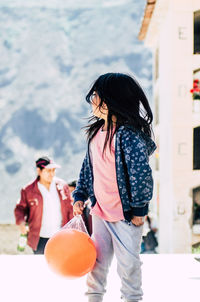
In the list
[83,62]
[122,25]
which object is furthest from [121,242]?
[122,25]

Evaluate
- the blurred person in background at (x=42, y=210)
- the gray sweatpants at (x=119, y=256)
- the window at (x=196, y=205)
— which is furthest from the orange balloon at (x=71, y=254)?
the window at (x=196, y=205)

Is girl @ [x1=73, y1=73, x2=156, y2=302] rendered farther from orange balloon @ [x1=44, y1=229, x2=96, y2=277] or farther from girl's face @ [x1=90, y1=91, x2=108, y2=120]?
orange balloon @ [x1=44, y1=229, x2=96, y2=277]

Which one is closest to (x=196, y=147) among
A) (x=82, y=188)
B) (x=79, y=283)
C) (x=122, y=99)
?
(x=79, y=283)

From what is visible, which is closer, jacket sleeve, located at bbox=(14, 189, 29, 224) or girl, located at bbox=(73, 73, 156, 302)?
girl, located at bbox=(73, 73, 156, 302)

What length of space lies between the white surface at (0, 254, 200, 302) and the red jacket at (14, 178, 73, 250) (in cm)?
38

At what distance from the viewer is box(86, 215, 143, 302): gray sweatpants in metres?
2.35

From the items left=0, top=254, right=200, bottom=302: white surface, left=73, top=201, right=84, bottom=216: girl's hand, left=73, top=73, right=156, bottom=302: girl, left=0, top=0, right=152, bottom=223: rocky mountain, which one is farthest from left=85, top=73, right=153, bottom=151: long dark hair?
left=0, top=0, right=152, bottom=223: rocky mountain

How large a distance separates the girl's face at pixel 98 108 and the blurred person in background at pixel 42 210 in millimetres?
2769

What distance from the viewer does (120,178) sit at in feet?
7.63

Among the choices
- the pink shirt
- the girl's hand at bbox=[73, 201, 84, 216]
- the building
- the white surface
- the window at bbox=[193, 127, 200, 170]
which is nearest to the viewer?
the pink shirt

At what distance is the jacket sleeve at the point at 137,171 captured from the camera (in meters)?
2.27

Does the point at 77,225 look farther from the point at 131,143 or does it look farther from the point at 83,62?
the point at 83,62

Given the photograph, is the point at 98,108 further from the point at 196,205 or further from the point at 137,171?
the point at 196,205

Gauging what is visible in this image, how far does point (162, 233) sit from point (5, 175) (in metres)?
30.2
